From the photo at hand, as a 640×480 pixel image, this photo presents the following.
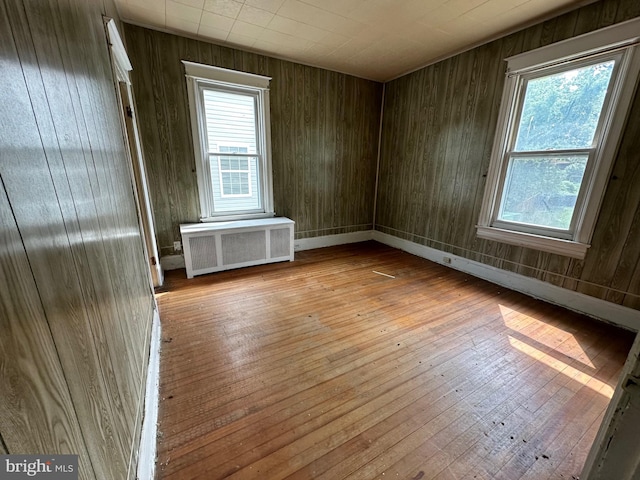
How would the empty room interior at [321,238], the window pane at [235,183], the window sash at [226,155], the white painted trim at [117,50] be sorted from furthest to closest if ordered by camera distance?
the window pane at [235,183]
the window sash at [226,155]
the white painted trim at [117,50]
the empty room interior at [321,238]

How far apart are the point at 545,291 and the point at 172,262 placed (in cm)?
428

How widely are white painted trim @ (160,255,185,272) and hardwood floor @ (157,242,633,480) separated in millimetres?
687

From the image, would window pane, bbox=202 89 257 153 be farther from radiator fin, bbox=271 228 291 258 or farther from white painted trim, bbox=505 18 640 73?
white painted trim, bbox=505 18 640 73

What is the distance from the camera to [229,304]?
256 centimetres

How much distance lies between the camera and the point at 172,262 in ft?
11.0

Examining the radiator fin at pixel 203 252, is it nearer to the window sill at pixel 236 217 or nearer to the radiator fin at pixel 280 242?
the window sill at pixel 236 217

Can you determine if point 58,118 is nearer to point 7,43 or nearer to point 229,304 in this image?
point 7,43

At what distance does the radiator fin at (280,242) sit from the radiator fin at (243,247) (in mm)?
118

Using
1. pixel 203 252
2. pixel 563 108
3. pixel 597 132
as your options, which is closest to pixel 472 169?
pixel 563 108

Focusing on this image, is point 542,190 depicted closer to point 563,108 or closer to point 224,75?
point 563,108

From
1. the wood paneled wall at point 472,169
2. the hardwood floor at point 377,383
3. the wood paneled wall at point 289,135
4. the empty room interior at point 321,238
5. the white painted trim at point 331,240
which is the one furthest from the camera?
the white painted trim at point 331,240

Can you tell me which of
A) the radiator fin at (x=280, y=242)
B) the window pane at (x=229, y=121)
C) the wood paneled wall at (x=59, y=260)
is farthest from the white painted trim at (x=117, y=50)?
the radiator fin at (x=280, y=242)

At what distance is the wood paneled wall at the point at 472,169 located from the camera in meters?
2.21

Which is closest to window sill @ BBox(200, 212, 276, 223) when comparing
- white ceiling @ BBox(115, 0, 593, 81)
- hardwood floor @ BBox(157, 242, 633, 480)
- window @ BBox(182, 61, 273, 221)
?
window @ BBox(182, 61, 273, 221)
